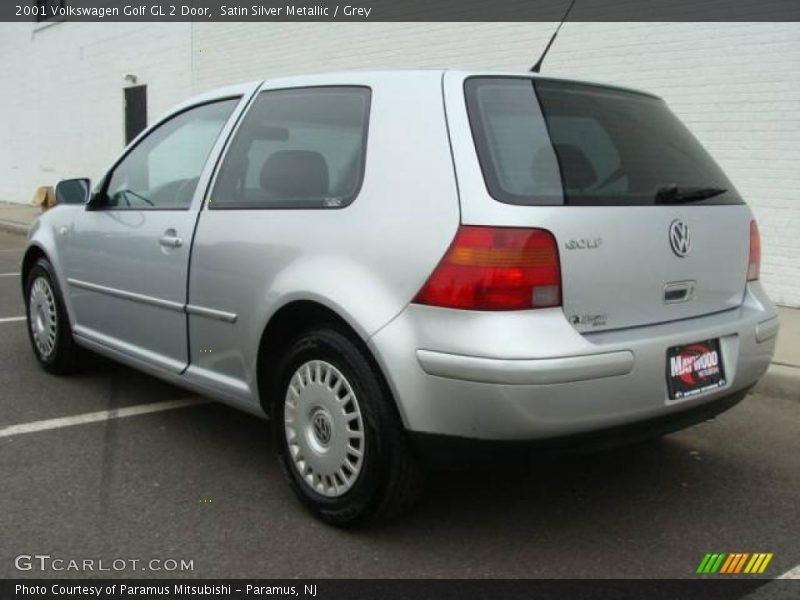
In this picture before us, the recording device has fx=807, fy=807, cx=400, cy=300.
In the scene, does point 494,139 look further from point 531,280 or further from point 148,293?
point 148,293

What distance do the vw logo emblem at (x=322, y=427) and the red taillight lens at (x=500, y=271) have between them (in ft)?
2.34

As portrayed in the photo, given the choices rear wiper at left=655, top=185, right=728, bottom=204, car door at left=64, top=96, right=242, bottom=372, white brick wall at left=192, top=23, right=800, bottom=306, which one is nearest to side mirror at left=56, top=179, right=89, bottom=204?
car door at left=64, top=96, right=242, bottom=372

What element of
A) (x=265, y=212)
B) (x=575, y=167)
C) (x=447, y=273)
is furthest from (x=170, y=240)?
(x=575, y=167)

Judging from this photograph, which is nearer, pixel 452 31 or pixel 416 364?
pixel 416 364

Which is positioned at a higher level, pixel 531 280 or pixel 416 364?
pixel 531 280

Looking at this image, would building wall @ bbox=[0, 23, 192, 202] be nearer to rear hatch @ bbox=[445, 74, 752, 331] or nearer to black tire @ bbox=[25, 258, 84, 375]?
black tire @ bbox=[25, 258, 84, 375]

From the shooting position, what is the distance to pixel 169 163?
4066 mm

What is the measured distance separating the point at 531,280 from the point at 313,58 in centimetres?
990

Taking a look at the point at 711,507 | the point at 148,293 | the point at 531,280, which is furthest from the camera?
the point at 148,293

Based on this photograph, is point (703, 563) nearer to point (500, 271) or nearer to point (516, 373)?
point (516, 373)

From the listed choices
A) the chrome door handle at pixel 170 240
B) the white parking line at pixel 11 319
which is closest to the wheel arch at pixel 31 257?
the chrome door handle at pixel 170 240

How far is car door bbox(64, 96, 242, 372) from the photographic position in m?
3.71
